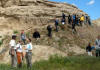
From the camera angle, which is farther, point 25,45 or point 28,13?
point 28,13

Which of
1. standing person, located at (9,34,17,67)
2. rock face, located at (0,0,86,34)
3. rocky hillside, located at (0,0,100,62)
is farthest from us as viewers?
rock face, located at (0,0,86,34)

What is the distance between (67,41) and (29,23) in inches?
208

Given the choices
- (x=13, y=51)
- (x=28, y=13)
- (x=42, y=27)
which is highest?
(x=28, y=13)

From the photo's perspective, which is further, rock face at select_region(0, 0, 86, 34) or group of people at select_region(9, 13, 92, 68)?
rock face at select_region(0, 0, 86, 34)

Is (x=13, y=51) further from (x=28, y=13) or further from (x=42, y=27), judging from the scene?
(x=28, y=13)

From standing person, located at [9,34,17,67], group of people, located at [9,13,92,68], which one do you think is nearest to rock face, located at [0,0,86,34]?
group of people, located at [9,13,92,68]

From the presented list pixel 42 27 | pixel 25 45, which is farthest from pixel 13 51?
pixel 42 27

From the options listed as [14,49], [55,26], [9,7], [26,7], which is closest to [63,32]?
[55,26]

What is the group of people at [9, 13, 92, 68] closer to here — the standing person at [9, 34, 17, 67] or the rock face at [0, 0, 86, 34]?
the standing person at [9, 34, 17, 67]

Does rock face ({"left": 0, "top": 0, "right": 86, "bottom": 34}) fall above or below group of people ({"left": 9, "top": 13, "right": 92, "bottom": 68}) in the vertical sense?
above

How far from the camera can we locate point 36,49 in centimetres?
1698

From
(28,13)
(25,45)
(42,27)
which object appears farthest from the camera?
(28,13)

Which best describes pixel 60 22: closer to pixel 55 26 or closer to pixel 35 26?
pixel 55 26

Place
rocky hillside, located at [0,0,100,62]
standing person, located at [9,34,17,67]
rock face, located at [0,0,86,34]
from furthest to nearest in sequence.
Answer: rock face, located at [0,0,86,34], rocky hillside, located at [0,0,100,62], standing person, located at [9,34,17,67]
